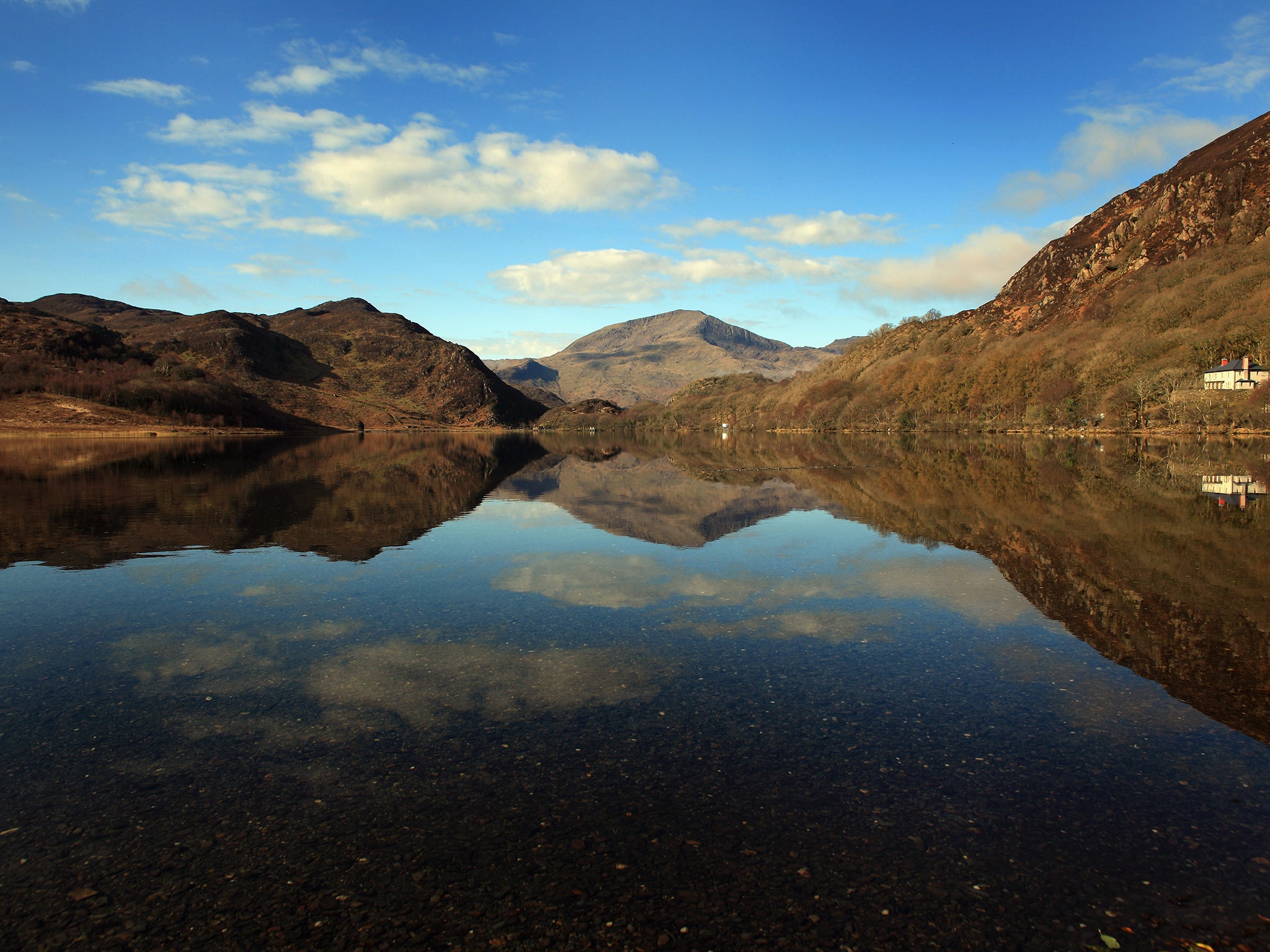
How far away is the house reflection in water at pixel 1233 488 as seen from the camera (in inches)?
1140

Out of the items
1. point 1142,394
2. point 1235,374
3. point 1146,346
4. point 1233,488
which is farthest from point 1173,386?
point 1233,488

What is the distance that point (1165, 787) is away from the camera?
6.90 meters

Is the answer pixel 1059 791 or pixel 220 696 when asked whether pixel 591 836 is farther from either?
pixel 220 696

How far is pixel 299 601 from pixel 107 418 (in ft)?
537

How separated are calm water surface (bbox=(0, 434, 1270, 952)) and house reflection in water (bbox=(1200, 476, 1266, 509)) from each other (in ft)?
44.7

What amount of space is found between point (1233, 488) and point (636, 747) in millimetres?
38125

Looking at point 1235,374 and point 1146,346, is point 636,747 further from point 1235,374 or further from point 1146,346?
point 1146,346

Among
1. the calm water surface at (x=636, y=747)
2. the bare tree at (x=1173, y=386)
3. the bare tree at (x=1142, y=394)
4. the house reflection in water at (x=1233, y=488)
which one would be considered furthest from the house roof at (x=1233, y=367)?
the calm water surface at (x=636, y=747)

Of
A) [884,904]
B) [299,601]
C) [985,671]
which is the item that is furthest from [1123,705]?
[299,601]

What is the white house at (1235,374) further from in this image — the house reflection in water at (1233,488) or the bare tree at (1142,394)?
the house reflection in water at (1233,488)

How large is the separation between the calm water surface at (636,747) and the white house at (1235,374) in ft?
360

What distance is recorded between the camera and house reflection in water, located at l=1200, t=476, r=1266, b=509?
95.0ft

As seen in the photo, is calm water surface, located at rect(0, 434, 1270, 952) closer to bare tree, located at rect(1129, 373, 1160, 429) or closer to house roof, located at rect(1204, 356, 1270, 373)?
bare tree, located at rect(1129, 373, 1160, 429)

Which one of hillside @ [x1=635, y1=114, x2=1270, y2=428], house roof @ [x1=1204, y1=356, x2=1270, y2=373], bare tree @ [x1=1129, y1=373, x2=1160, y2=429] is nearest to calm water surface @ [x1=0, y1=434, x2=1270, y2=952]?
hillside @ [x1=635, y1=114, x2=1270, y2=428]
